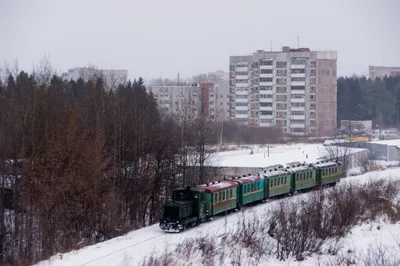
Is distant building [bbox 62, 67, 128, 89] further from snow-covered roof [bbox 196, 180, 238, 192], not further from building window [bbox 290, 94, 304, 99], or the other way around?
building window [bbox 290, 94, 304, 99]

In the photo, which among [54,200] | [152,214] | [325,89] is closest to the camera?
[54,200]

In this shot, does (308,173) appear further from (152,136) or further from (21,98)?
(21,98)

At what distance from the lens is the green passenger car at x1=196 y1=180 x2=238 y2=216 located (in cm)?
2677

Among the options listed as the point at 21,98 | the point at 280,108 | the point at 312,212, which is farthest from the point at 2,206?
the point at 280,108

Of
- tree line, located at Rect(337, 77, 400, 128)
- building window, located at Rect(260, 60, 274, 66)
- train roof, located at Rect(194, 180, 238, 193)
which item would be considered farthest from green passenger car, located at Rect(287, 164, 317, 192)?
tree line, located at Rect(337, 77, 400, 128)

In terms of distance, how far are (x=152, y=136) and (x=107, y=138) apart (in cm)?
317

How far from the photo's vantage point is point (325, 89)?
9175 centimetres

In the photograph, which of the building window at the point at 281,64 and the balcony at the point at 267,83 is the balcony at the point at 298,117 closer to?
the balcony at the point at 267,83

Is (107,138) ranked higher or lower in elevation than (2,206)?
higher

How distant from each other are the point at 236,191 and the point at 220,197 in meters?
2.15

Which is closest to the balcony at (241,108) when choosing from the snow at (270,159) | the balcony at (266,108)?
the balcony at (266,108)

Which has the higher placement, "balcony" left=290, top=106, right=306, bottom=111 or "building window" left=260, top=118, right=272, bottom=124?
"balcony" left=290, top=106, right=306, bottom=111

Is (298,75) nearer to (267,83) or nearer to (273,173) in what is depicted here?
(267,83)

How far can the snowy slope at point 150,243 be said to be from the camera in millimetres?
19984
